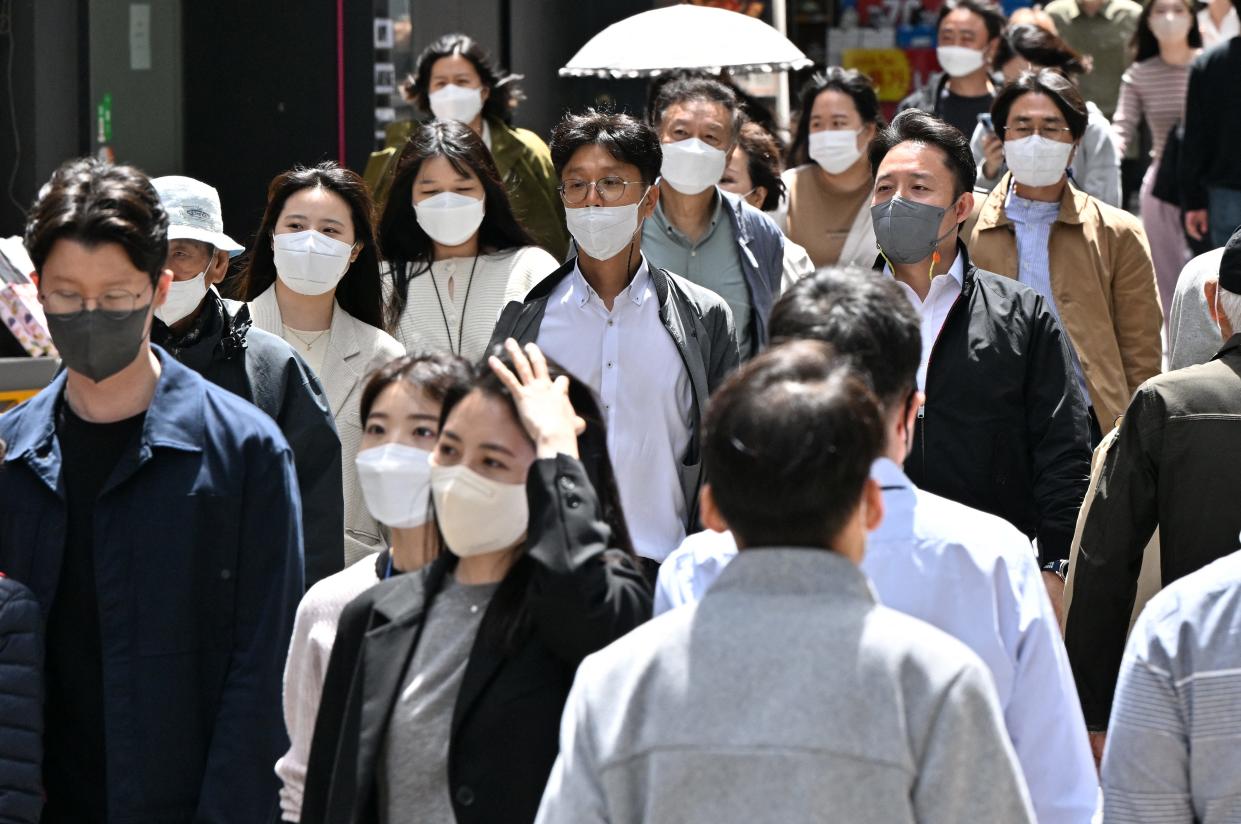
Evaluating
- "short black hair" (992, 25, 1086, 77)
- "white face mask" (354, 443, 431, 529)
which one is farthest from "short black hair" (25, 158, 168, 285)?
"short black hair" (992, 25, 1086, 77)

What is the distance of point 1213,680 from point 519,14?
31.4 ft

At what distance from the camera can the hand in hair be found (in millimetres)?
3172

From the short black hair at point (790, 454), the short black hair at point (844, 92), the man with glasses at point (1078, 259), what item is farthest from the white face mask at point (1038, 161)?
the short black hair at point (790, 454)

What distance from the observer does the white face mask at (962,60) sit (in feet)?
33.4

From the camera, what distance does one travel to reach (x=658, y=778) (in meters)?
2.33

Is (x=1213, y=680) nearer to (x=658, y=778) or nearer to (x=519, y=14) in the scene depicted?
(x=658, y=778)

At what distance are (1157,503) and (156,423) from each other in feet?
6.56

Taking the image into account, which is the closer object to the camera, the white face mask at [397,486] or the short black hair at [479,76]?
the white face mask at [397,486]

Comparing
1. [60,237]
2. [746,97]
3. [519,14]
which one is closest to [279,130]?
[519,14]

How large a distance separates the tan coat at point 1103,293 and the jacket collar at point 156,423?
3469 millimetres

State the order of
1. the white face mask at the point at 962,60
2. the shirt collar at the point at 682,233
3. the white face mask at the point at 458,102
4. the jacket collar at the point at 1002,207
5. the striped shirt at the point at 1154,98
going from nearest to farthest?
the shirt collar at the point at 682,233
the jacket collar at the point at 1002,207
the white face mask at the point at 458,102
the white face mask at the point at 962,60
the striped shirt at the point at 1154,98

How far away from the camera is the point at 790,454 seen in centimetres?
238

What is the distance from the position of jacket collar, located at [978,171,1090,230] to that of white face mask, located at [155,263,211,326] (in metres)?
2.83

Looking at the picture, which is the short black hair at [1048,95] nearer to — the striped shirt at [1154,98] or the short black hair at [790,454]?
the striped shirt at [1154,98]
